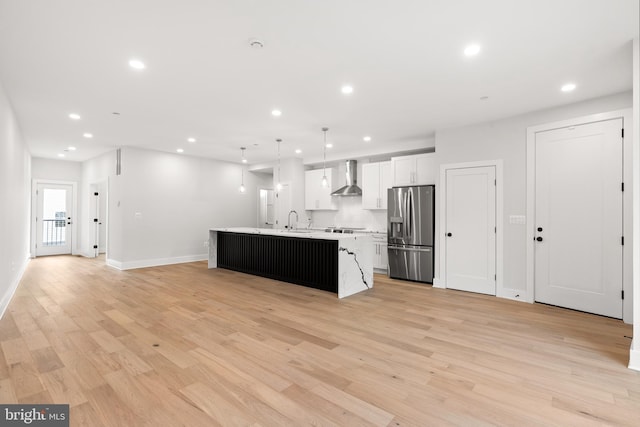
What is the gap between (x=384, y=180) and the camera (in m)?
6.55

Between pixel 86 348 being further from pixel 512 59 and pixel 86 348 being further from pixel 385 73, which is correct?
pixel 512 59

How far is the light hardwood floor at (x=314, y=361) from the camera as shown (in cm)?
192

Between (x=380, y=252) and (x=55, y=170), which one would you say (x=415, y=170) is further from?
(x=55, y=170)

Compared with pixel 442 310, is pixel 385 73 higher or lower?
higher

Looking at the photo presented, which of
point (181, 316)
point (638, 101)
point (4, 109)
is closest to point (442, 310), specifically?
point (638, 101)

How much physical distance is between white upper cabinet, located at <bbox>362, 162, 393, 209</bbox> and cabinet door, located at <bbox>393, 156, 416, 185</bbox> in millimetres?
238

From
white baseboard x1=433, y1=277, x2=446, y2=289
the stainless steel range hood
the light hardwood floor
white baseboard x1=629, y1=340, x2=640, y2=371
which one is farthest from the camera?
the stainless steel range hood

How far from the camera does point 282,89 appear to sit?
359cm

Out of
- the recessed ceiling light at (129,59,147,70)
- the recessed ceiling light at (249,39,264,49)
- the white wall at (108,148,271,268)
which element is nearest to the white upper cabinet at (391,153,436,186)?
the recessed ceiling light at (249,39,264,49)

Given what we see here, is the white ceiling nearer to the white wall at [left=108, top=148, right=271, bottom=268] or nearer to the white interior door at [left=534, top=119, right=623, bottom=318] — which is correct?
the white interior door at [left=534, top=119, right=623, bottom=318]

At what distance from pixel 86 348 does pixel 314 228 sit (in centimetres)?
570

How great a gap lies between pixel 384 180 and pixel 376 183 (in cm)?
19

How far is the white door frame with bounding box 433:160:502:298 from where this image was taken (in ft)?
15.1

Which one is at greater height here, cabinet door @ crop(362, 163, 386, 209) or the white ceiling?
the white ceiling
